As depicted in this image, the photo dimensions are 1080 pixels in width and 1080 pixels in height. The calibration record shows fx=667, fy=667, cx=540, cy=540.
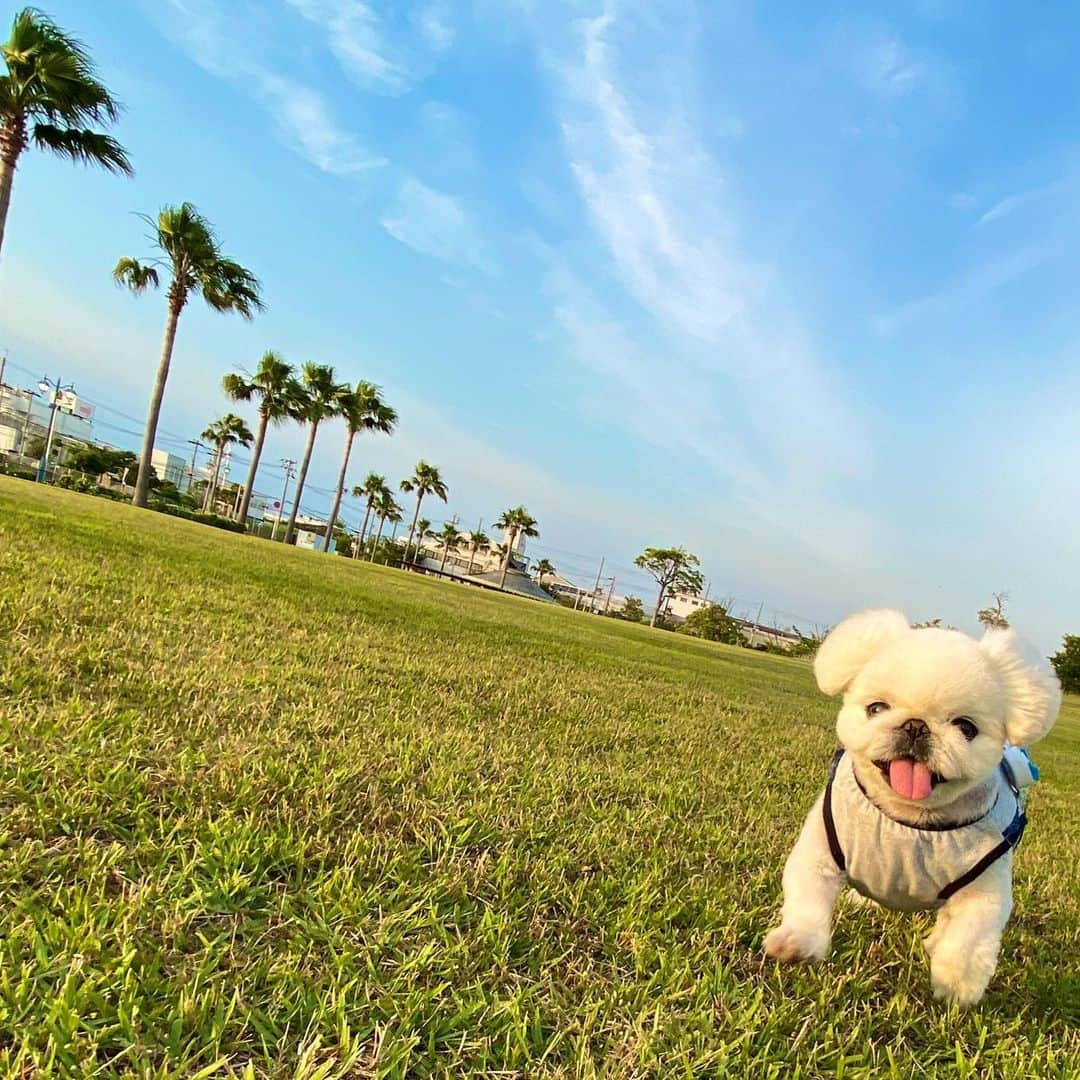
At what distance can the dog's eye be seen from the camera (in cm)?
182

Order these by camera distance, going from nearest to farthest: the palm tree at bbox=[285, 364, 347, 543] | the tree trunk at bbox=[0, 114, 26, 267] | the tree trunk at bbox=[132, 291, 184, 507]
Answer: the tree trunk at bbox=[0, 114, 26, 267] → the tree trunk at bbox=[132, 291, 184, 507] → the palm tree at bbox=[285, 364, 347, 543]

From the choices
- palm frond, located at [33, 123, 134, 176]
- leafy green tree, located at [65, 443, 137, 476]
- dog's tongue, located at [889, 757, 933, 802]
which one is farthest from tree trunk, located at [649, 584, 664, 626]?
dog's tongue, located at [889, 757, 933, 802]

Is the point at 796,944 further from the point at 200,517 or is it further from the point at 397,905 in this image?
the point at 200,517

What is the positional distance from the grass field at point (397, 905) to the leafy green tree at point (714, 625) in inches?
2300

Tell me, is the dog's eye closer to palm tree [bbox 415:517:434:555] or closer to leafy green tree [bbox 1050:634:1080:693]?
leafy green tree [bbox 1050:634:1080:693]

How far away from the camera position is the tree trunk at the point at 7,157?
12.9 m

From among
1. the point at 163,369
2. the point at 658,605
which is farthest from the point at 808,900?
the point at 658,605

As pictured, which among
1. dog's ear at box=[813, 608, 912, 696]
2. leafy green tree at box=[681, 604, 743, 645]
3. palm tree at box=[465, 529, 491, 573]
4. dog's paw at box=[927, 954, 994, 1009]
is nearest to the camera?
dog's paw at box=[927, 954, 994, 1009]

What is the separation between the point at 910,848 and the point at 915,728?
34 cm

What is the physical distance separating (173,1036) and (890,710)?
1.83 metres

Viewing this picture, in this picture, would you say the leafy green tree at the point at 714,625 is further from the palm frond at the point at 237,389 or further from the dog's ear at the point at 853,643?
the dog's ear at the point at 853,643

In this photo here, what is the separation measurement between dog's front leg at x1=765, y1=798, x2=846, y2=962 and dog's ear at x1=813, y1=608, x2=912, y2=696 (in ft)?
1.35

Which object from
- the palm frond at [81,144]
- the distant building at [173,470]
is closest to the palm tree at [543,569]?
the distant building at [173,470]

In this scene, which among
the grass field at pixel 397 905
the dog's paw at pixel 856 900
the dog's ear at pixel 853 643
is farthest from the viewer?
the dog's paw at pixel 856 900
